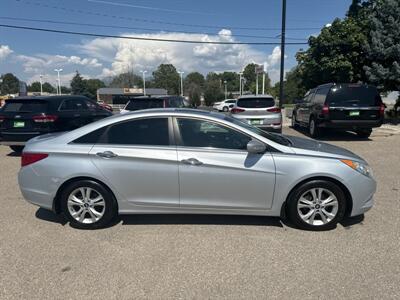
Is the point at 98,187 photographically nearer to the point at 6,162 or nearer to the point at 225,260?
the point at 225,260

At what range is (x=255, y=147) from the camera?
13.7ft

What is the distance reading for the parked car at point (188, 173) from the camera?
4258 mm

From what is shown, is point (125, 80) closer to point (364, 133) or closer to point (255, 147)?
point (364, 133)

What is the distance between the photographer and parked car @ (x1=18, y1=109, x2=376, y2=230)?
4258 millimetres

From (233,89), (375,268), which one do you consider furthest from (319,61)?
(233,89)

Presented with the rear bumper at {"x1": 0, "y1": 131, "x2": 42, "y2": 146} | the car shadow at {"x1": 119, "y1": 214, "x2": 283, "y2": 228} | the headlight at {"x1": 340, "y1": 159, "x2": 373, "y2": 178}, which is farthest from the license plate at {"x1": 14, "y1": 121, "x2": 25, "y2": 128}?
the headlight at {"x1": 340, "y1": 159, "x2": 373, "y2": 178}

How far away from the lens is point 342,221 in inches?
184

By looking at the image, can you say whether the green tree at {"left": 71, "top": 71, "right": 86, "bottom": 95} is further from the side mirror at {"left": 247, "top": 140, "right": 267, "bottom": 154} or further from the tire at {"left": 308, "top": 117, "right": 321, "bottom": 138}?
the side mirror at {"left": 247, "top": 140, "right": 267, "bottom": 154}

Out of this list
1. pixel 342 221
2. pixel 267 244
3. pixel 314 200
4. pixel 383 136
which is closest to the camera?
pixel 267 244

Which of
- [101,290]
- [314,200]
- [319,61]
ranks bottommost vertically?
[101,290]

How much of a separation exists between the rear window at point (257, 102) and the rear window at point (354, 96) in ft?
6.58

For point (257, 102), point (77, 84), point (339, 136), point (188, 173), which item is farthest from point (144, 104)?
point (77, 84)

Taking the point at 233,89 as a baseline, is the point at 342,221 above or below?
below

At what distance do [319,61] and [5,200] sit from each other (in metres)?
17.0
